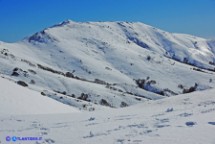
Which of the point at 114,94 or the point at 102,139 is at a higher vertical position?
the point at 114,94

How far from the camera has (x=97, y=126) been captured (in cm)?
2239

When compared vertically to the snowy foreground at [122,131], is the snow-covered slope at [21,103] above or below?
above

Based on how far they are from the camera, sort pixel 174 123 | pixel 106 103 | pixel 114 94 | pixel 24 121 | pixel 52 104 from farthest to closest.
A: 1. pixel 114 94
2. pixel 106 103
3. pixel 52 104
4. pixel 24 121
5. pixel 174 123

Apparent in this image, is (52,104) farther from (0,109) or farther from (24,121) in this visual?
(24,121)

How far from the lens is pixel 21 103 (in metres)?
41.2

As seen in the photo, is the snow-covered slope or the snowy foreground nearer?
the snowy foreground

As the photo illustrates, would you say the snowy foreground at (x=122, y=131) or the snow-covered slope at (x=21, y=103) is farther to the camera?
the snow-covered slope at (x=21, y=103)

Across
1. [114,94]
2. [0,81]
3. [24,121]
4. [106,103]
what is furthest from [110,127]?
[114,94]

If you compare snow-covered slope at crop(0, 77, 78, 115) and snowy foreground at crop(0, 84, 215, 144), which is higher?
snow-covered slope at crop(0, 77, 78, 115)

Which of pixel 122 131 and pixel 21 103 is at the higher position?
pixel 21 103

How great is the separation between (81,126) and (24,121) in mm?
5981

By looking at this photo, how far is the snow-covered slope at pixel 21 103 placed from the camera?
37.2m

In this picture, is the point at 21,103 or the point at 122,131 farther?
the point at 21,103

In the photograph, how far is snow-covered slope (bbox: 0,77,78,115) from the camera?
122 feet
